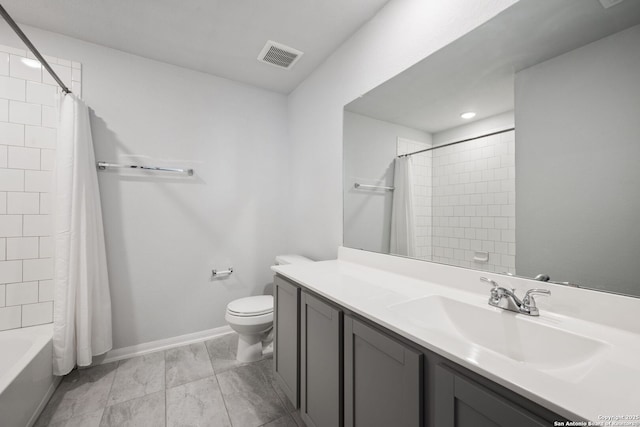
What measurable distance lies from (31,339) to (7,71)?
1732 mm

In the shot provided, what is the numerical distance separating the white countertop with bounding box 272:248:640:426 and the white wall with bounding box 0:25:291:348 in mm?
1145

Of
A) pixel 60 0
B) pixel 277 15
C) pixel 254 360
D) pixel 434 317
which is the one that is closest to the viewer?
pixel 434 317

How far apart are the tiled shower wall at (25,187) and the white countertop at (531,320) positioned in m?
1.70

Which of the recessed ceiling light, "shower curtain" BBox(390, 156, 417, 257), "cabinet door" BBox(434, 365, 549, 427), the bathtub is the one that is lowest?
the bathtub

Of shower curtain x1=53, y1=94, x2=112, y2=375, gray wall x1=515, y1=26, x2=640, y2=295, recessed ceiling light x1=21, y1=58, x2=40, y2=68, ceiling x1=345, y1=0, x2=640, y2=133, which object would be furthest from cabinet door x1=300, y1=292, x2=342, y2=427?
recessed ceiling light x1=21, y1=58, x2=40, y2=68

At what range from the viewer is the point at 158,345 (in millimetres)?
2150

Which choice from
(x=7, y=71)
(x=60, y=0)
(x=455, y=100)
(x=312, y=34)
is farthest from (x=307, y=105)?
(x=7, y=71)

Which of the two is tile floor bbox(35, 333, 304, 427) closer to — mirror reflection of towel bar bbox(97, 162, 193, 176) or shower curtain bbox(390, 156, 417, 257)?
shower curtain bbox(390, 156, 417, 257)

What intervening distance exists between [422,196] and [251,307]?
4.75 feet

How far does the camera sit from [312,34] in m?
1.84

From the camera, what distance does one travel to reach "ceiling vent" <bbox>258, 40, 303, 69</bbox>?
6.49 feet

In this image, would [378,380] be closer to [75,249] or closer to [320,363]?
[320,363]

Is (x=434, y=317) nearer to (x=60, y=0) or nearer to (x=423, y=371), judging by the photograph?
(x=423, y=371)

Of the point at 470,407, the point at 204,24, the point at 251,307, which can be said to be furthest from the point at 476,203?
the point at 204,24
